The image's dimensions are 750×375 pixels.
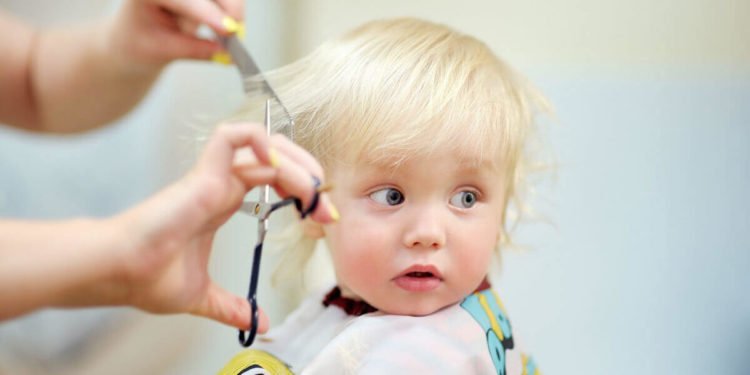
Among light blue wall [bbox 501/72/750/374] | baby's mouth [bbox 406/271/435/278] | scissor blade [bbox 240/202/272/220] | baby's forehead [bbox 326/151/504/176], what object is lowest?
light blue wall [bbox 501/72/750/374]

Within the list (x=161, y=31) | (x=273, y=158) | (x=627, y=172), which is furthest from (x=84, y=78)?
(x=627, y=172)

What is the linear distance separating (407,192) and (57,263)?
443mm

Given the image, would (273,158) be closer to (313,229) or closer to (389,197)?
(389,197)

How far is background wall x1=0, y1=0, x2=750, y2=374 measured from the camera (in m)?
1.36

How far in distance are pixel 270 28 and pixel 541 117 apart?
1.51 ft

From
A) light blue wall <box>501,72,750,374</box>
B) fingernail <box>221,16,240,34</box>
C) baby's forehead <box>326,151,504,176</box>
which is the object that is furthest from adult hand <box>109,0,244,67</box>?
light blue wall <box>501,72,750,374</box>

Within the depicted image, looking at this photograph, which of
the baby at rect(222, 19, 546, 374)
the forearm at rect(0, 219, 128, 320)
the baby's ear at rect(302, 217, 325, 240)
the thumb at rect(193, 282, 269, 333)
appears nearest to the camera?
the forearm at rect(0, 219, 128, 320)

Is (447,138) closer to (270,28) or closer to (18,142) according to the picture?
(18,142)

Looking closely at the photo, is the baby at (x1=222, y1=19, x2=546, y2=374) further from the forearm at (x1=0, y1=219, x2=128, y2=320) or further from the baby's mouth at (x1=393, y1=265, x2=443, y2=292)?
the forearm at (x1=0, y1=219, x2=128, y2=320)

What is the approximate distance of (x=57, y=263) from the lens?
0.46 metres

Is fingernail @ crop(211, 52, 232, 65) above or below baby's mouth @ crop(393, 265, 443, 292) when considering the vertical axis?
above

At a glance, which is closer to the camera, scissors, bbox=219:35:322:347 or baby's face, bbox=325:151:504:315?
scissors, bbox=219:35:322:347

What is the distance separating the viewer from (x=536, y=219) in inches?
52.2

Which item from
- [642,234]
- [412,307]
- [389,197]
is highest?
[389,197]
